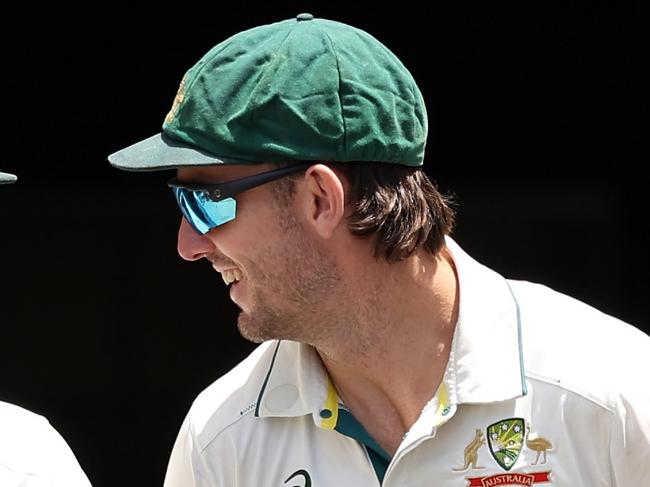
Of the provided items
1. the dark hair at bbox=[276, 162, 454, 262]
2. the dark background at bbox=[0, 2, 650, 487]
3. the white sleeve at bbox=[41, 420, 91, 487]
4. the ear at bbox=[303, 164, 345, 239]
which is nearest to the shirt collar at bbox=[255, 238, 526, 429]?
the dark hair at bbox=[276, 162, 454, 262]

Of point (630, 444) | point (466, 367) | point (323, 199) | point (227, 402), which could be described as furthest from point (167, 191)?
point (630, 444)

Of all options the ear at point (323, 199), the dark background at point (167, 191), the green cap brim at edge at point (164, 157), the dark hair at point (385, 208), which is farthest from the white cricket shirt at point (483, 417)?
the dark background at point (167, 191)

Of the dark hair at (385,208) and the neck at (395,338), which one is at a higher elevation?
the dark hair at (385,208)

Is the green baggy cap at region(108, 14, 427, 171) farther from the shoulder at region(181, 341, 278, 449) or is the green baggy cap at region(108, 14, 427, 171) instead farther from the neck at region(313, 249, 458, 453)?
the shoulder at region(181, 341, 278, 449)

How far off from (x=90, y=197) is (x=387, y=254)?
3292mm

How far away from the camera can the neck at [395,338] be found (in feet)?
7.61

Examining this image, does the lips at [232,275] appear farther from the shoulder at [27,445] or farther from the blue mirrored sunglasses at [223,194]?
the shoulder at [27,445]

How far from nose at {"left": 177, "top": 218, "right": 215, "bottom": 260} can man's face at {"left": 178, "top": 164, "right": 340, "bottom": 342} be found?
3 cm

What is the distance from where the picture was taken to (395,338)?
7.64 ft

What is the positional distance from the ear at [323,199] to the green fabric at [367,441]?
13.2 inches

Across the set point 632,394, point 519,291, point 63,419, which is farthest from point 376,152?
point 63,419

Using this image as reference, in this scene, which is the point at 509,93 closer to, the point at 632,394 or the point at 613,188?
the point at 613,188

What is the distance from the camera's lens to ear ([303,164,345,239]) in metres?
2.28

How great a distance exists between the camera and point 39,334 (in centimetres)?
545
